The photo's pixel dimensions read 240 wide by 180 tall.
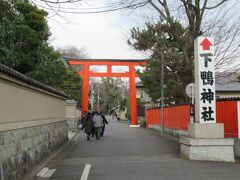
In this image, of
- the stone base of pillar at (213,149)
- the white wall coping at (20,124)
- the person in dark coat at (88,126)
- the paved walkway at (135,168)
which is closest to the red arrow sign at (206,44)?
the stone base of pillar at (213,149)

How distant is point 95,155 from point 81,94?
114 feet

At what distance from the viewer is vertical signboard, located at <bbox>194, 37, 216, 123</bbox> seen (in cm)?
1466

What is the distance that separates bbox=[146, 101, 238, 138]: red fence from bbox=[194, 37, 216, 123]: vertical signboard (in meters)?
2.47

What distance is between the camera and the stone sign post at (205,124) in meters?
14.0

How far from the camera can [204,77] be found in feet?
48.8

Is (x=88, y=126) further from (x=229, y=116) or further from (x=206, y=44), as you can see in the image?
(x=206, y=44)

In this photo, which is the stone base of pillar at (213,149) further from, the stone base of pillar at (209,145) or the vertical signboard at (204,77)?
the vertical signboard at (204,77)

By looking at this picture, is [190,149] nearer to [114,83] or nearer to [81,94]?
[81,94]

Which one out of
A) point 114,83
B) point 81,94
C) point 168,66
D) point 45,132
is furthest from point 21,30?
point 114,83

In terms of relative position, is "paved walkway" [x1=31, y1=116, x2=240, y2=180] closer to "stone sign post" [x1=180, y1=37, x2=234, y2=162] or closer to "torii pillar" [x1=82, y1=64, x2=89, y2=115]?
"stone sign post" [x1=180, y1=37, x2=234, y2=162]

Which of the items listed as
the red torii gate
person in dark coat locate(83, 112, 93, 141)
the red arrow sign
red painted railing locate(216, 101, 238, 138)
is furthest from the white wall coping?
the red torii gate

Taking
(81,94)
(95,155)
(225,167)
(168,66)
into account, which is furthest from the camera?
(81,94)

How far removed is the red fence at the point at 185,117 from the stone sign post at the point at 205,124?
254 cm

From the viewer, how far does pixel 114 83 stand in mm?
106500
